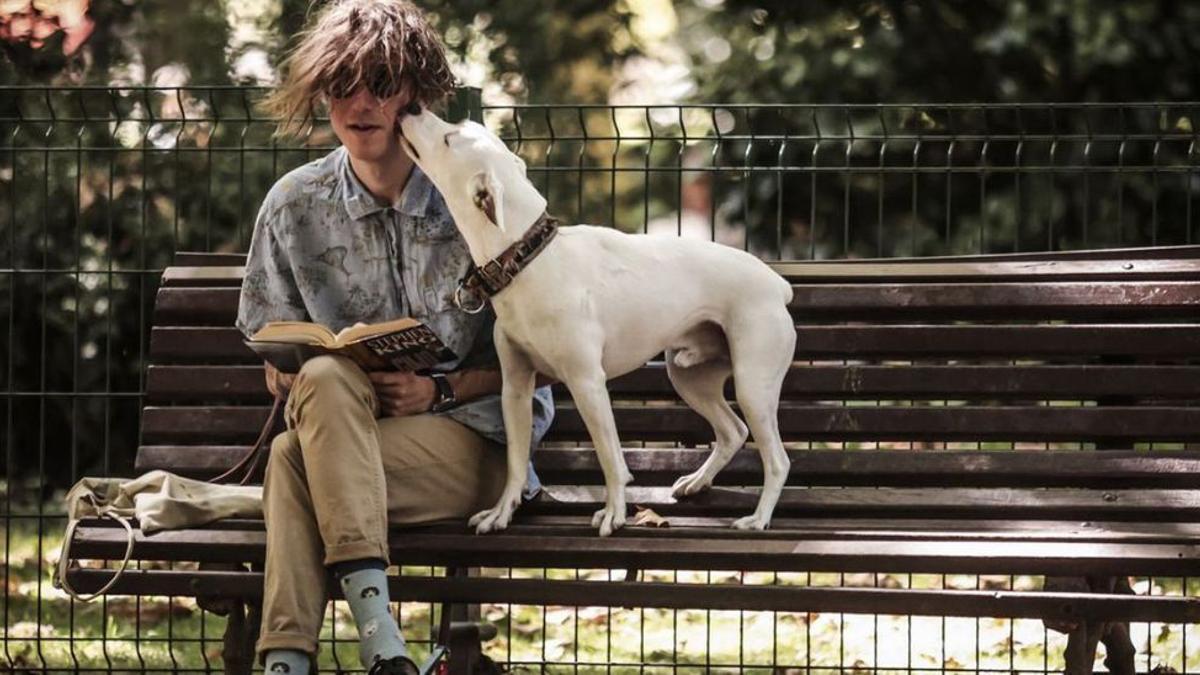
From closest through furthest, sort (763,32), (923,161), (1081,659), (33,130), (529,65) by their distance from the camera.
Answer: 1. (1081,659)
2. (33,130)
3. (923,161)
4. (763,32)
5. (529,65)

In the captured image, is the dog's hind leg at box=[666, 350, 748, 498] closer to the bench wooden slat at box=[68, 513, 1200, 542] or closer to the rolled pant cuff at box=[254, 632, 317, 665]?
the bench wooden slat at box=[68, 513, 1200, 542]

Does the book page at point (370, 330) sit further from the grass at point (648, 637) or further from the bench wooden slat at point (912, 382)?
the grass at point (648, 637)

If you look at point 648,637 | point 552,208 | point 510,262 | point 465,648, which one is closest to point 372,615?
point 465,648

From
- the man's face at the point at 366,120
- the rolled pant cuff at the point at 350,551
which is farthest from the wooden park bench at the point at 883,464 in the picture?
the man's face at the point at 366,120

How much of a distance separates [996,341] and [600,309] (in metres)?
1.19

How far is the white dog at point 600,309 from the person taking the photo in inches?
175

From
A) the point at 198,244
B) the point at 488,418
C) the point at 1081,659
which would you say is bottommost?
Answer: the point at 1081,659

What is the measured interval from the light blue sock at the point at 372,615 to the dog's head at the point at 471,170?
82 cm

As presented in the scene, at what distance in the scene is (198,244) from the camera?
28.6ft

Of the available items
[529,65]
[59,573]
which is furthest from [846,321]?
[529,65]

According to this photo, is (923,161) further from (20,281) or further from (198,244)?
(20,281)

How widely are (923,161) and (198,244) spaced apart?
344 centimetres

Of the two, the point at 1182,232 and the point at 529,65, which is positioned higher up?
the point at 529,65

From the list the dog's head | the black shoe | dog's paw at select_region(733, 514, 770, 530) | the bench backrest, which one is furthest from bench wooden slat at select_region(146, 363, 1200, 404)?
the black shoe
